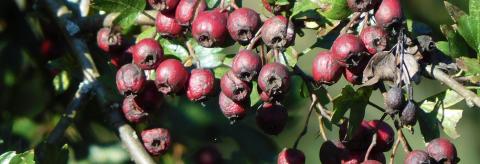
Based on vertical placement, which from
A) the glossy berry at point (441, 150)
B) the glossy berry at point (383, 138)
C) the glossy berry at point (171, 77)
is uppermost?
the glossy berry at point (171, 77)

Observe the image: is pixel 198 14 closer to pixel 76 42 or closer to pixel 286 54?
pixel 286 54

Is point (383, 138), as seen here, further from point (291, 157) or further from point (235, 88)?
point (235, 88)

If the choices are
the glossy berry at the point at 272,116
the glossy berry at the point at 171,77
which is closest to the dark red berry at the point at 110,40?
the glossy berry at the point at 171,77

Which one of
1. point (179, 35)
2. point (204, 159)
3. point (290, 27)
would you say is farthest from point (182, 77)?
point (204, 159)

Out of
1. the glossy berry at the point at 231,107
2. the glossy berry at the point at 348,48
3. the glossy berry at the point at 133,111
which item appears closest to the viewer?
the glossy berry at the point at 348,48

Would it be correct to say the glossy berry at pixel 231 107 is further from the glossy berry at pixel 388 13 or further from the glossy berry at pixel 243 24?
the glossy berry at pixel 388 13

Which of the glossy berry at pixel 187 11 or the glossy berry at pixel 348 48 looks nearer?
the glossy berry at pixel 348 48
